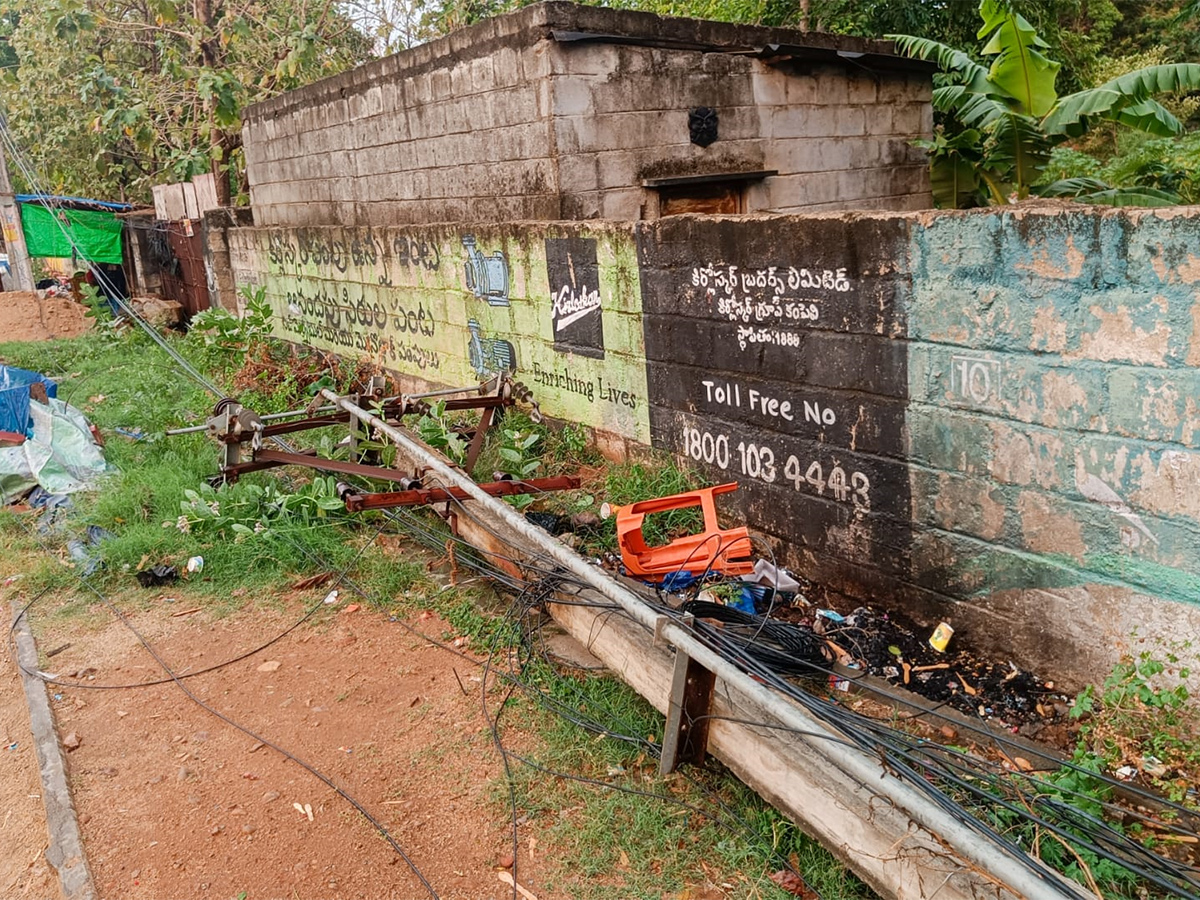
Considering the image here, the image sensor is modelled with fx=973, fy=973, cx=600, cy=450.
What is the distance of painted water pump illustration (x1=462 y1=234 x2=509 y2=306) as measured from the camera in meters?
7.50

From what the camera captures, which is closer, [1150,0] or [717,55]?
[717,55]

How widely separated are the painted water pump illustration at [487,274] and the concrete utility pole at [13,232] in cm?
1306

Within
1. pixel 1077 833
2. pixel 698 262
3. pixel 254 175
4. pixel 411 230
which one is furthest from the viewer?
pixel 254 175

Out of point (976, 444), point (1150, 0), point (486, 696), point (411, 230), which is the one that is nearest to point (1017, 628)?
point (976, 444)

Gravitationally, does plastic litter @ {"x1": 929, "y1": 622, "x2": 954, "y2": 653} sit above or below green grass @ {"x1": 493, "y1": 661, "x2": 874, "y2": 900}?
above

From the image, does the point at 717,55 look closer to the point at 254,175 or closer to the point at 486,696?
the point at 486,696

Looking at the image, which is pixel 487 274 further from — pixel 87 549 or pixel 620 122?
pixel 87 549

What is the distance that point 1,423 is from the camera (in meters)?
8.41

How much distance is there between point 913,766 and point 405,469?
4.52 m

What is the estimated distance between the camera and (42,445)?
8.13 meters

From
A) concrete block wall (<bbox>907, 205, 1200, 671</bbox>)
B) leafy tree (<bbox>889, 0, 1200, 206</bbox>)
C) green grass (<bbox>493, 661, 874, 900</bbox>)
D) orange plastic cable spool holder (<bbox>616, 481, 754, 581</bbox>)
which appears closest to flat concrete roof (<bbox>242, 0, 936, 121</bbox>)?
leafy tree (<bbox>889, 0, 1200, 206</bbox>)

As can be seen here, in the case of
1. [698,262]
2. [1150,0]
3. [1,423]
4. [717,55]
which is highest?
[1150,0]

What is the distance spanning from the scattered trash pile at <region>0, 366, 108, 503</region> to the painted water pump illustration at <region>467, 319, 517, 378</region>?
3.26 meters

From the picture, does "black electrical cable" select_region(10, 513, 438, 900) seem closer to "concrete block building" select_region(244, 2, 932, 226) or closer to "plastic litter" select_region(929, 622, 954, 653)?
"plastic litter" select_region(929, 622, 954, 653)
